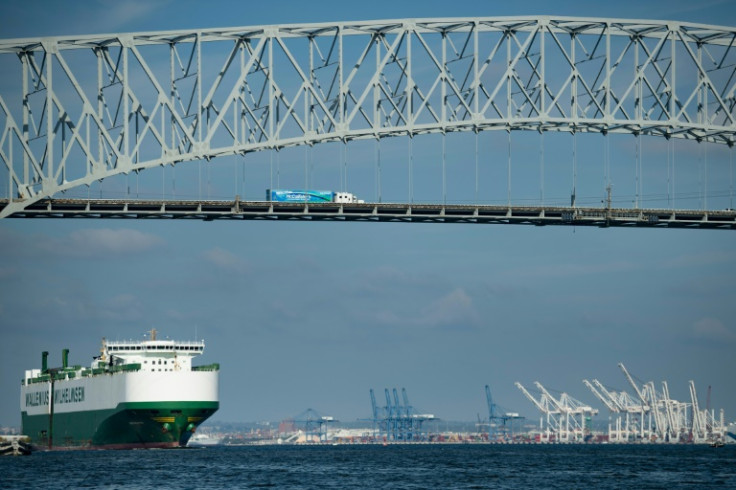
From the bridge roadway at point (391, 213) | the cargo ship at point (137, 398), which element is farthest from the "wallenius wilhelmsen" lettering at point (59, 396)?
the bridge roadway at point (391, 213)

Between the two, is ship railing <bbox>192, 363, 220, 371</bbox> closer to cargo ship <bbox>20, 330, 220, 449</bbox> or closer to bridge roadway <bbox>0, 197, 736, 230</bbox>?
cargo ship <bbox>20, 330, 220, 449</bbox>

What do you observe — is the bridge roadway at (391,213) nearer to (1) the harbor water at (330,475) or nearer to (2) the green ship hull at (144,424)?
(1) the harbor water at (330,475)

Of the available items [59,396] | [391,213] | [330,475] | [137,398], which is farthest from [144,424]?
[330,475]

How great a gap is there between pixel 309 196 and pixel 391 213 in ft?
19.1

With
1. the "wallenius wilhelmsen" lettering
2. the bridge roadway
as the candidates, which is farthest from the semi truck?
the "wallenius wilhelmsen" lettering

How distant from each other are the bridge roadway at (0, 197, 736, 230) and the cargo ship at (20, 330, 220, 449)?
21.5 metres

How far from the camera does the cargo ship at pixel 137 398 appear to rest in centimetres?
10175

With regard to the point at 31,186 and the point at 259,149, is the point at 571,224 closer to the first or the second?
the point at 259,149

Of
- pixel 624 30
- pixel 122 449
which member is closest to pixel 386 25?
pixel 624 30

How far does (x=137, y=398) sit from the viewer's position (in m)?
102

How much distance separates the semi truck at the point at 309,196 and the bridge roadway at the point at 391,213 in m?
1.03

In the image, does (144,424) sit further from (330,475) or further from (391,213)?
(330,475)

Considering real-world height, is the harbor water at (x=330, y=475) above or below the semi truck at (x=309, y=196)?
below

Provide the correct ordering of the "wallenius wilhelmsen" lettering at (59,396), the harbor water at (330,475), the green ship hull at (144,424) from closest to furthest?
1. the harbor water at (330,475)
2. the green ship hull at (144,424)
3. the "wallenius wilhelmsen" lettering at (59,396)
